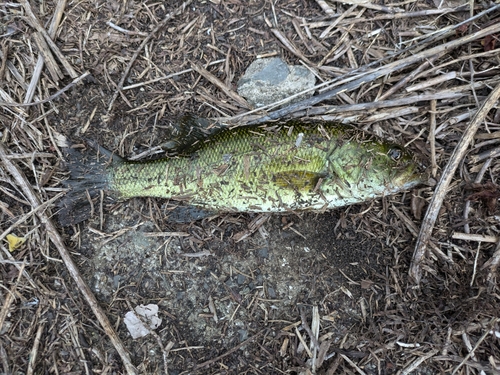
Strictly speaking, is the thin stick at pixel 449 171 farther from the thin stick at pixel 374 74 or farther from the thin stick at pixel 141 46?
the thin stick at pixel 141 46

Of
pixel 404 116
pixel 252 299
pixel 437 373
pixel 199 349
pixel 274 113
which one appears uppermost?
pixel 274 113

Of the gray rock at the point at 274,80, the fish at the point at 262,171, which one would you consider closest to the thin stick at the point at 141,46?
the fish at the point at 262,171

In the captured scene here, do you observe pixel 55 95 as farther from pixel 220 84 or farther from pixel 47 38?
pixel 220 84

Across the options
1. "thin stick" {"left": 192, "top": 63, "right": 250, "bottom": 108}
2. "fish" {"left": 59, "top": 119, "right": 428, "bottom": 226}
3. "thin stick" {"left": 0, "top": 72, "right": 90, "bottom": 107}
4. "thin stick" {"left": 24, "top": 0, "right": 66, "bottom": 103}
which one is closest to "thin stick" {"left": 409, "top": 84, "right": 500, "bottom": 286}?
"fish" {"left": 59, "top": 119, "right": 428, "bottom": 226}

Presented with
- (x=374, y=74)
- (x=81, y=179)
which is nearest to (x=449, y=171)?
(x=374, y=74)

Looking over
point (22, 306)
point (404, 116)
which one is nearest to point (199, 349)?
point (22, 306)

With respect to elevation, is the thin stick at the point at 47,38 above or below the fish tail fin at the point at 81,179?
above

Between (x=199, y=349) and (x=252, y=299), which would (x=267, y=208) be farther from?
(x=199, y=349)
